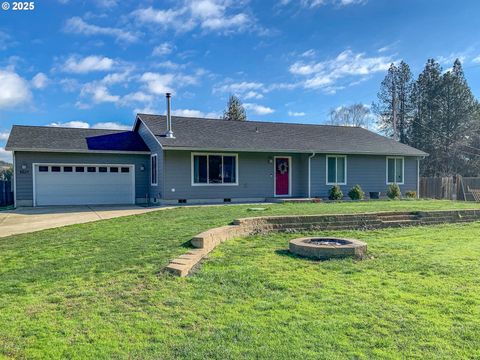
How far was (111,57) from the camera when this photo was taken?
1747 centimetres

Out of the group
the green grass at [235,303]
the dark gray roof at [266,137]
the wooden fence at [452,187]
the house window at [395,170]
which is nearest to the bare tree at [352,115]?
the wooden fence at [452,187]

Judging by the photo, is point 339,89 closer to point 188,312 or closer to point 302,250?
point 302,250

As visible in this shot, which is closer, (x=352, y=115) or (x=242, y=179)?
(x=242, y=179)

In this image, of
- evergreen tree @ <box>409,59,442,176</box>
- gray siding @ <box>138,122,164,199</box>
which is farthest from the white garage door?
evergreen tree @ <box>409,59,442,176</box>

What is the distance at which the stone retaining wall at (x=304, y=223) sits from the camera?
18.4 ft

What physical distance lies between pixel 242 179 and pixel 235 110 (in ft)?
69.7

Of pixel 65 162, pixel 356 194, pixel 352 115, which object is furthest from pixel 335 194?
pixel 352 115

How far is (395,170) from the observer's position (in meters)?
19.4

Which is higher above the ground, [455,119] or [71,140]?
[455,119]

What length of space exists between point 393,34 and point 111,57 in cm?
1294

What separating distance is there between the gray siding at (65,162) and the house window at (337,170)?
340 inches

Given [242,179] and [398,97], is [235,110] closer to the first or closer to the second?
[398,97]

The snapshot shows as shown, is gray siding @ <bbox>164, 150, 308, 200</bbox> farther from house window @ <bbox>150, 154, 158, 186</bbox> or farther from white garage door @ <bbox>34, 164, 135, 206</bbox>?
white garage door @ <bbox>34, 164, 135, 206</bbox>

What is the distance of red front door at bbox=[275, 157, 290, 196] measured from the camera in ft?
56.8
